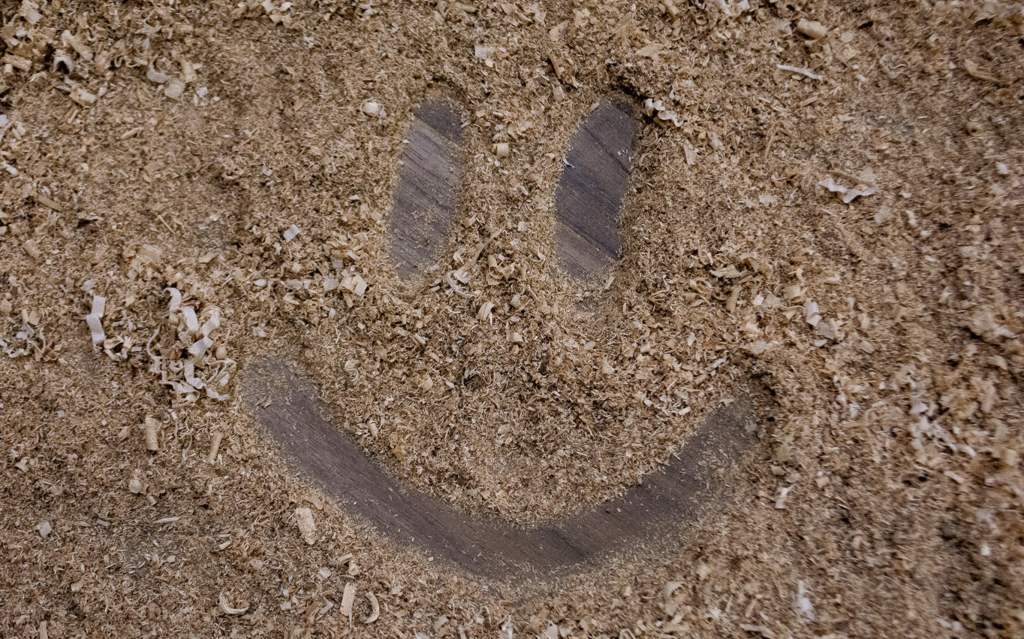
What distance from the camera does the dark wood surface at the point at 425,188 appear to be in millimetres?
1551

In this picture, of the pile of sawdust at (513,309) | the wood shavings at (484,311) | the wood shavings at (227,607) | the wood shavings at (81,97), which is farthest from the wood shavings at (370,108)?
the wood shavings at (227,607)

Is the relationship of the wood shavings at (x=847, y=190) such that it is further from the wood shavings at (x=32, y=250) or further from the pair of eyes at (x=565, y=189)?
the wood shavings at (x=32, y=250)

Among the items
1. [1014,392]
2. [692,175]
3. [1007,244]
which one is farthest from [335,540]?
[1007,244]

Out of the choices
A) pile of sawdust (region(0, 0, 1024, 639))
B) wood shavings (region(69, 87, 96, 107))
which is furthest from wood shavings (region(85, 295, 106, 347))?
wood shavings (region(69, 87, 96, 107))

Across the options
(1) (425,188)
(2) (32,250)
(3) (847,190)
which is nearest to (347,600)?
(1) (425,188)

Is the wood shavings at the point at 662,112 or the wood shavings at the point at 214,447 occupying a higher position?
the wood shavings at the point at 662,112

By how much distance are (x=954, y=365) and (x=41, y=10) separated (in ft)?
7.96

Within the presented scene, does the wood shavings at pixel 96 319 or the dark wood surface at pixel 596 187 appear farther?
the dark wood surface at pixel 596 187

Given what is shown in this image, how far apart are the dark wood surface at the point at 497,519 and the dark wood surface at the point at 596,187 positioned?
52 cm

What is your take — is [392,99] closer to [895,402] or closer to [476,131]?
[476,131]

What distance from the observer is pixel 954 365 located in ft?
4.74

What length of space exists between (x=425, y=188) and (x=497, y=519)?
879mm

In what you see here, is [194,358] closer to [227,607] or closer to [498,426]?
[227,607]

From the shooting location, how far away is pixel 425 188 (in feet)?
5.13
